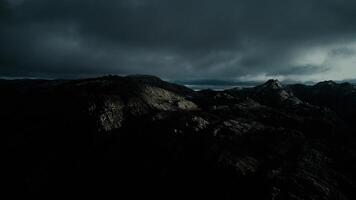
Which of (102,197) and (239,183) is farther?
(102,197)

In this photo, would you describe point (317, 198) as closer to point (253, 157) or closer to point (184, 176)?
point (253, 157)

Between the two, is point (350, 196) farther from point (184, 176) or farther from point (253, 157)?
point (184, 176)

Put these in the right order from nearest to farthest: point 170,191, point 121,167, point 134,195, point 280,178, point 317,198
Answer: point 317,198 → point 280,178 → point 170,191 → point 134,195 → point 121,167

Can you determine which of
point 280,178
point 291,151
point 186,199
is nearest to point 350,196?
point 280,178

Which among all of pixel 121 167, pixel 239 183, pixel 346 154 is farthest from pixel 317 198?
pixel 121 167

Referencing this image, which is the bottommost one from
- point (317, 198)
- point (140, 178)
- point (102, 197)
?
point (102, 197)

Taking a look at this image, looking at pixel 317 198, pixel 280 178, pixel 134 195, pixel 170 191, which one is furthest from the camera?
pixel 134 195

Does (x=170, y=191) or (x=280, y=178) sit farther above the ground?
(x=280, y=178)

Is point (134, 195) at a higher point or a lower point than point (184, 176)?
lower

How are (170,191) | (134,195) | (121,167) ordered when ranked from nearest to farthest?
(170,191)
(134,195)
(121,167)
